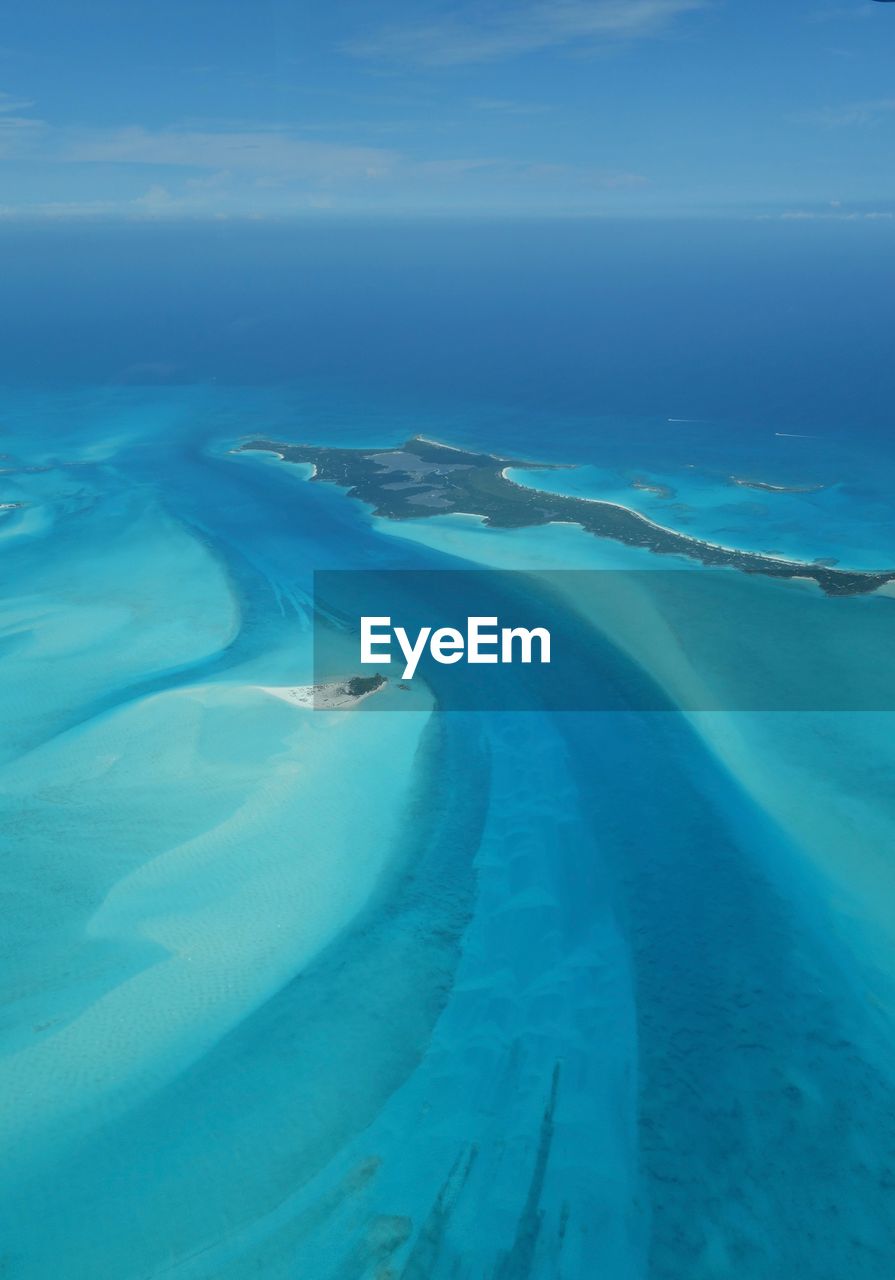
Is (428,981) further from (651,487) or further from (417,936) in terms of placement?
(651,487)

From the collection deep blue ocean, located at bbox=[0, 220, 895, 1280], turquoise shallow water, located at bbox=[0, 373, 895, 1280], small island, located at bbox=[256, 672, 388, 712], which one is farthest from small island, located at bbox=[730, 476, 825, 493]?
small island, located at bbox=[256, 672, 388, 712]

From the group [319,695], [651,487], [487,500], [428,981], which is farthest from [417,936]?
[651,487]

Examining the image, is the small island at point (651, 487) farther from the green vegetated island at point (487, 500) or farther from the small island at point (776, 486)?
the small island at point (776, 486)

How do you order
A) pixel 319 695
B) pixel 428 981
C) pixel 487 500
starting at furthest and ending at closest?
pixel 487 500 → pixel 319 695 → pixel 428 981

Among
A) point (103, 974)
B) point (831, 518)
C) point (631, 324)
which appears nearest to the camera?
point (103, 974)

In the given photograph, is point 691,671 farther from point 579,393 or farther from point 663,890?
point 579,393

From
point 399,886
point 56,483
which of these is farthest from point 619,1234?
point 56,483

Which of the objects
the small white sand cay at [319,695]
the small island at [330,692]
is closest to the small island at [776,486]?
the small island at [330,692]

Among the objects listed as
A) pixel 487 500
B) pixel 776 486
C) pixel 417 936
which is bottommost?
pixel 417 936
